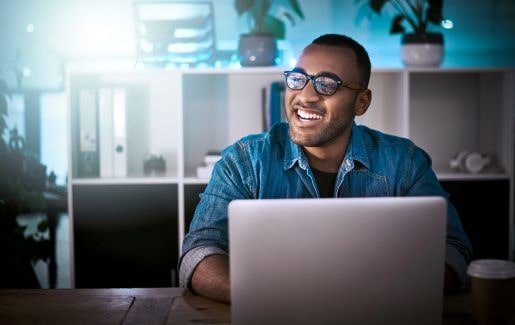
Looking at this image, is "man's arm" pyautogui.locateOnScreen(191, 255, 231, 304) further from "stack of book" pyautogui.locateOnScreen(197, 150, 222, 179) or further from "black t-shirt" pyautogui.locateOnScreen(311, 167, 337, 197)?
"stack of book" pyautogui.locateOnScreen(197, 150, 222, 179)

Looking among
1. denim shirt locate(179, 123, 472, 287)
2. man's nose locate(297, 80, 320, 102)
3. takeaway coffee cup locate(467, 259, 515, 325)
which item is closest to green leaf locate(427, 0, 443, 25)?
denim shirt locate(179, 123, 472, 287)

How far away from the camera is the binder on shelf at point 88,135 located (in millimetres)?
3131

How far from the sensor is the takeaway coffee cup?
1.15m

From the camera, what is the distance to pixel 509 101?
3250mm

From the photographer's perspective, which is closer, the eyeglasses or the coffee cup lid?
the coffee cup lid

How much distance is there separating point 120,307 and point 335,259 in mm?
559

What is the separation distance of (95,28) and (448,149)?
2072 millimetres

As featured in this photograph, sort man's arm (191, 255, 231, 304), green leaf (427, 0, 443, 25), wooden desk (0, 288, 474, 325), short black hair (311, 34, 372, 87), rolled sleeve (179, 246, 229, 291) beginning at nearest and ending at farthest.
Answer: wooden desk (0, 288, 474, 325), man's arm (191, 255, 231, 304), rolled sleeve (179, 246, 229, 291), short black hair (311, 34, 372, 87), green leaf (427, 0, 443, 25)

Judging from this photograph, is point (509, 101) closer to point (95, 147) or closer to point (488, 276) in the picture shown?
point (95, 147)

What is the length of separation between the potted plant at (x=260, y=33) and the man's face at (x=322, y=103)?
3.72 ft

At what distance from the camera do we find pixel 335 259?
1046 millimetres

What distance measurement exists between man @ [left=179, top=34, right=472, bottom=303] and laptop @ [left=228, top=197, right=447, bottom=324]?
788mm

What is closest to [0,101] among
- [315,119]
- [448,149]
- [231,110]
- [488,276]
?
[231,110]

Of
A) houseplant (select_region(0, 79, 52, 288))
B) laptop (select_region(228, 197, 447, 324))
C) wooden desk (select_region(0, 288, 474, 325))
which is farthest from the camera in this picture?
houseplant (select_region(0, 79, 52, 288))
